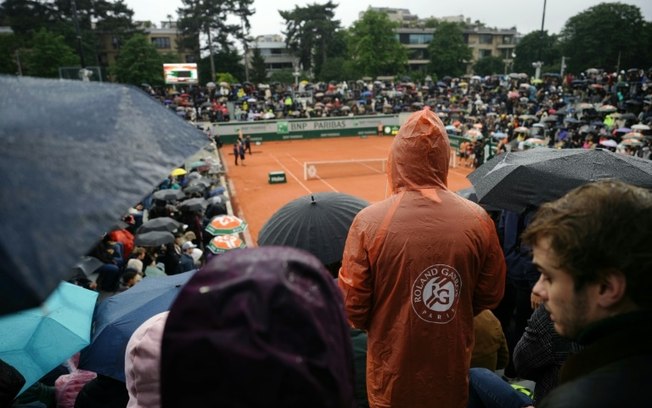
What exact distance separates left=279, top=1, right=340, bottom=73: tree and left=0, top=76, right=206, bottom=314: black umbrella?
7410 centimetres

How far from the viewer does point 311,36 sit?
244ft

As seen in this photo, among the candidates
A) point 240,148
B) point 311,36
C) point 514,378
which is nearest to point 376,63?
point 311,36

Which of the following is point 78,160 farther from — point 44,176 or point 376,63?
point 376,63

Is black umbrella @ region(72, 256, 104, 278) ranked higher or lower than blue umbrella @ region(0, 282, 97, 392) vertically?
lower

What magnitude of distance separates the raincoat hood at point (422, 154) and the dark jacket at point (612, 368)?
1424mm

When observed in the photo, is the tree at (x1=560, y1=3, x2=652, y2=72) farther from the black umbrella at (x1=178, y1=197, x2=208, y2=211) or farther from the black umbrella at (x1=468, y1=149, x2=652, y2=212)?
the black umbrella at (x1=468, y1=149, x2=652, y2=212)

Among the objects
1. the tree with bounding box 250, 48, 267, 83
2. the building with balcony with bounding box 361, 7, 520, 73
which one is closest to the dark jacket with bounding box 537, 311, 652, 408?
the tree with bounding box 250, 48, 267, 83

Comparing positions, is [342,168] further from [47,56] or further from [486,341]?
[47,56]

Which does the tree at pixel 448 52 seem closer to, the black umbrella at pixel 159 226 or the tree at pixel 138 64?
the tree at pixel 138 64

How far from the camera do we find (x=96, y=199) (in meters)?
1.13

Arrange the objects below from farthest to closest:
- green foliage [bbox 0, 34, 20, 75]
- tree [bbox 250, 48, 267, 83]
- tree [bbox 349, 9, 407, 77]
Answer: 1. tree [bbox 250, 48, 267, 83]
2. tree [bbox 349, 9, 407, 77]
3. green foliage [bbox 0, 34, 20, 75]

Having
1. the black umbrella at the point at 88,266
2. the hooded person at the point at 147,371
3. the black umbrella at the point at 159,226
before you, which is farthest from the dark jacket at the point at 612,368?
the black umbrella at the point at 159,226

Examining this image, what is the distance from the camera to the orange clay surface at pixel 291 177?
18.9 metres

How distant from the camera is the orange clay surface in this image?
18906mm
